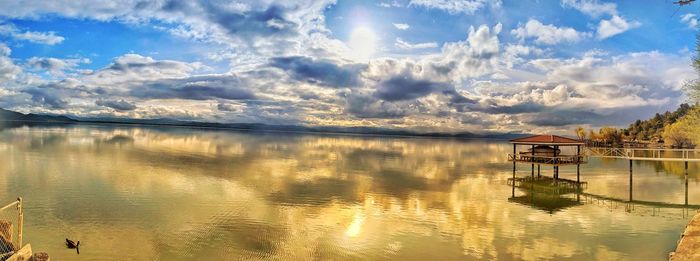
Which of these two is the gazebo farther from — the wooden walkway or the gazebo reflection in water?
the wooden walkway

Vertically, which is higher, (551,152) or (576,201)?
(551,152)

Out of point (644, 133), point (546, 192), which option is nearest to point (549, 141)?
point (546, 192)

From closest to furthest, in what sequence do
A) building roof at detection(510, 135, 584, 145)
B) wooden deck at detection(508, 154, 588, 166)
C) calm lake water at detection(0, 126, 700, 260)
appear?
calm lake water at detection(0, 126, 700, 260), building roof at detection(510, 135, 584, 145), wooden deck at detection(508, 154, 588, 166)

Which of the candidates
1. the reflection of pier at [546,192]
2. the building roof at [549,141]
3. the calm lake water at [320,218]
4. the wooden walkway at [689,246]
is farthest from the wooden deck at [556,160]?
the wooden walkway at [689,246]

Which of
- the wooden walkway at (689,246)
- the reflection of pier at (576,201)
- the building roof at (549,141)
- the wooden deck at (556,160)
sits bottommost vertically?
the reflection of pier at (576,201)

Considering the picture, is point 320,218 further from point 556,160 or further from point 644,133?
point 644,133

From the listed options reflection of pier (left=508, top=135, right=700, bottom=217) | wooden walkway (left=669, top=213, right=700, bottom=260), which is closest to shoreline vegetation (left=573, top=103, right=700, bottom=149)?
reflection of pier (left=508, top=135, right=700, bottom=217)

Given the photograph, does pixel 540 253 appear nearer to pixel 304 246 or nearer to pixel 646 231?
pixel 646 231

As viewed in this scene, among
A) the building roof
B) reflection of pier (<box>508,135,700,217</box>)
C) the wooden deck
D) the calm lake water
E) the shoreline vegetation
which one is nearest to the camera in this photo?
the calm lake water

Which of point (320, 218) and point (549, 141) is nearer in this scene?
point (320, 218)

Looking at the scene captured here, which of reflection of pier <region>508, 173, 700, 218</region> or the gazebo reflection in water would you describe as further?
the gazebo reflection in water

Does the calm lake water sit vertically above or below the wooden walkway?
below

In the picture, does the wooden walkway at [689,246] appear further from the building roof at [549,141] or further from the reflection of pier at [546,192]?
the building roof at [549,141]

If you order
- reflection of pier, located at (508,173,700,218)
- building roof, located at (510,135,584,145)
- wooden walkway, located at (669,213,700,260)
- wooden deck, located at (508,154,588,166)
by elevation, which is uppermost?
building roof, located at (510,135,584,145)
